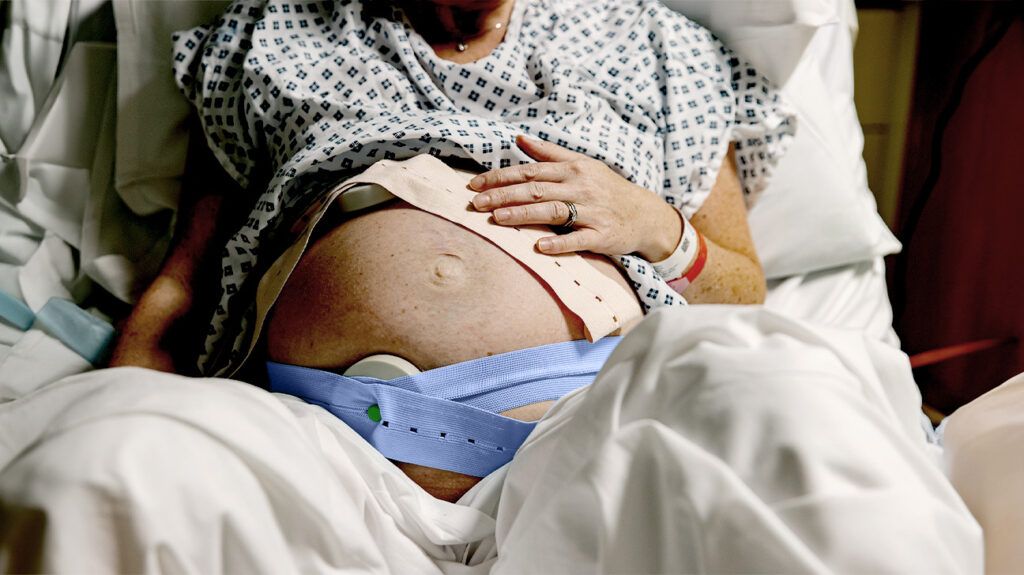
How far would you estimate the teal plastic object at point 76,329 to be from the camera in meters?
1.02

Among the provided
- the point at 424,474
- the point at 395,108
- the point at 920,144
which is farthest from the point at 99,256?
the point at 920,144

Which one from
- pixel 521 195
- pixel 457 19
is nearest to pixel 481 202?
pixel 521 195

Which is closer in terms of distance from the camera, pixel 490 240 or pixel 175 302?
pixel 490 240

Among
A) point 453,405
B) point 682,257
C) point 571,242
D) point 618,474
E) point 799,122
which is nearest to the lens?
point 618,474

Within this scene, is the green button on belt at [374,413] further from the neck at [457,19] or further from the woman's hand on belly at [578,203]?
the neck at [457,19]

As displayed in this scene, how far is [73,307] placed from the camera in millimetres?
1054

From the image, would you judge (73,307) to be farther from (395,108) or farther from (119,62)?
(395,108)

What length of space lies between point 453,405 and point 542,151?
34 centimetres

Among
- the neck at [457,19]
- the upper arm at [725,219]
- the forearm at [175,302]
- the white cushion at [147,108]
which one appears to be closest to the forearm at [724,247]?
the upper arm at [725,219]

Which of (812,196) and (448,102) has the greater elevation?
(448,102)

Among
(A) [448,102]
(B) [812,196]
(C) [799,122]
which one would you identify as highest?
(A) [448,102]

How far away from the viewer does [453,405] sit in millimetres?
776

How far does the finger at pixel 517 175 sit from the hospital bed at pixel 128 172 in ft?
1.32

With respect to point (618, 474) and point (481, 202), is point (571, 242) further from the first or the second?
point (618, 474)
